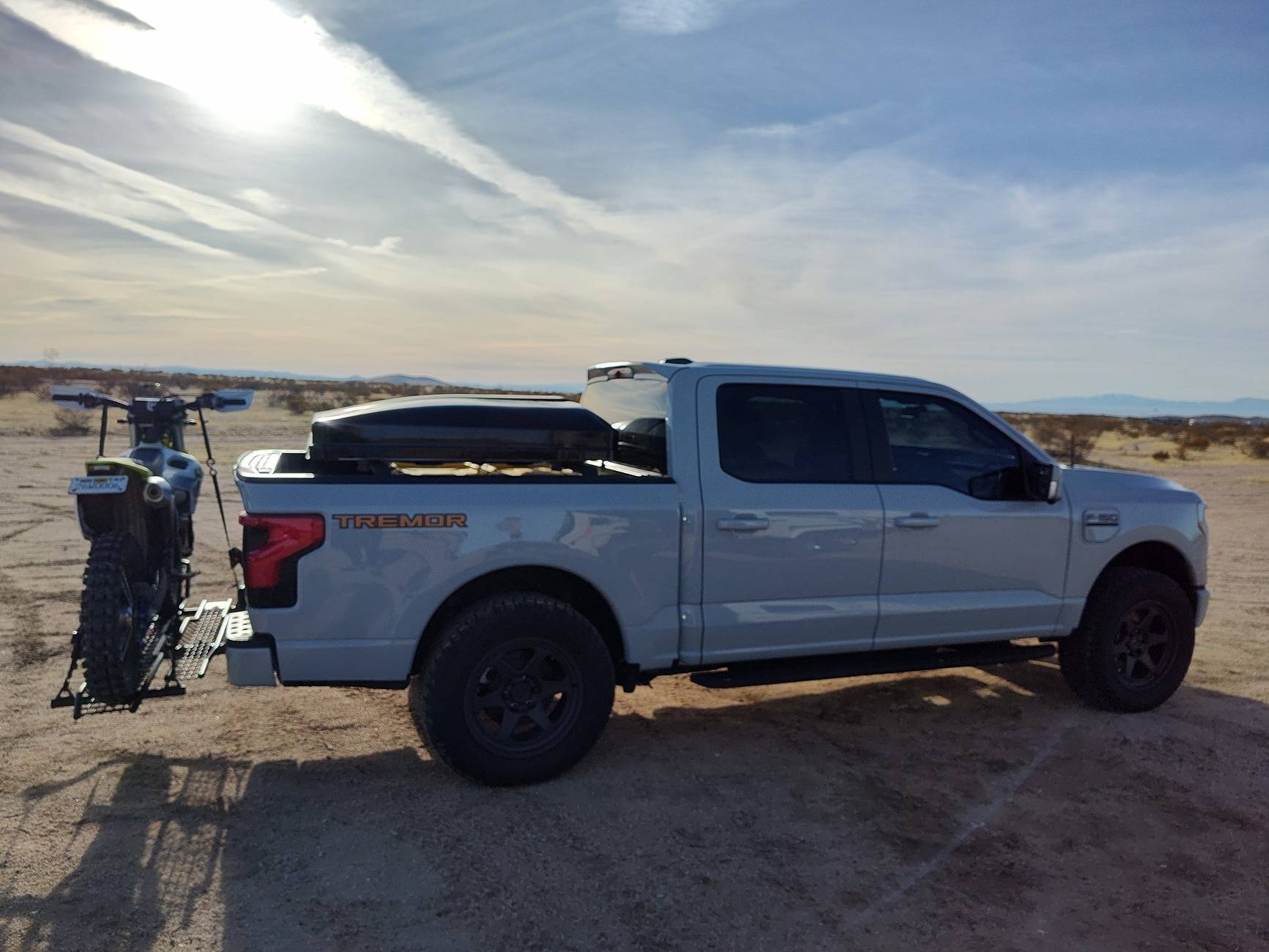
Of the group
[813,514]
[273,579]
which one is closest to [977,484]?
[813,514]

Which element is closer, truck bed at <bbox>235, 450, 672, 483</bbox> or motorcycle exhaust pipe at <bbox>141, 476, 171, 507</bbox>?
truck bed at <bbox>235, 450, 672, 483</bbox>

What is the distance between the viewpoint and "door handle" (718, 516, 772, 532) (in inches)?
191

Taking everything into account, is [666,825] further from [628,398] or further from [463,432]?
[628,398]

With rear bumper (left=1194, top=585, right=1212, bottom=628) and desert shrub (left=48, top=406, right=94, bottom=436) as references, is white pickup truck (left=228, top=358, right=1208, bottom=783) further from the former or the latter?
desert shrub (left=48, top=406, right=94, bottom=436)

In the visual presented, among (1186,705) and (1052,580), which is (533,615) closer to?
(1052,580)

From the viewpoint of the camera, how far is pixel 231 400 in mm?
5715

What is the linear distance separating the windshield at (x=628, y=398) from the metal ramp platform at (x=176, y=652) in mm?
2283

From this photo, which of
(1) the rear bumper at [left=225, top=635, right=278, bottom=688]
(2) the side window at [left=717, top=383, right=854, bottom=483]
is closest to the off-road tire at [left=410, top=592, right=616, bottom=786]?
(1) the rear bumper at [left=225, top=635, right=278, bottom=688]

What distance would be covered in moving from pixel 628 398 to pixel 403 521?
176 cm

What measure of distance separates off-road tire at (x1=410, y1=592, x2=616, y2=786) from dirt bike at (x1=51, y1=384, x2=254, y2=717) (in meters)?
1.30

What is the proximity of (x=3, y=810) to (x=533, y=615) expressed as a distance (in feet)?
7.92

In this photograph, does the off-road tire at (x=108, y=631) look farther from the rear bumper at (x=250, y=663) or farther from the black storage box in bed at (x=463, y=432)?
the black storage box in bed at (x=463, y=432)

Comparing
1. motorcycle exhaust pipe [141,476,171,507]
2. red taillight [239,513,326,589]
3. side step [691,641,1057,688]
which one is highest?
motorcycle exhaust pipe [141,476,171,507]

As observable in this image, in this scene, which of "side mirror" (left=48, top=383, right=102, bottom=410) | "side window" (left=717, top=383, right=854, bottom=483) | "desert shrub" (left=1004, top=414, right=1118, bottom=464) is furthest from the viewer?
"desert shrub" (left=1004, top=414, right=1118, bottom=464)
